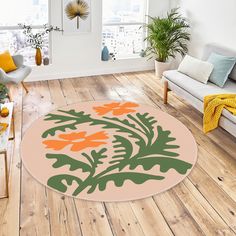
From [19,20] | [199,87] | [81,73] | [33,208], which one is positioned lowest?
[33,208]

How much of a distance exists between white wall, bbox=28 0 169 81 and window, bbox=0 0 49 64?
19 centimetres

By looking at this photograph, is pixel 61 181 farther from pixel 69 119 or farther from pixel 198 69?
pixel 198 69

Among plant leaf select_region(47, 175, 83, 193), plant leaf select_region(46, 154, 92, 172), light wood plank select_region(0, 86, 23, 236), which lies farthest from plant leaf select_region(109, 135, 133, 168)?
light wood plank select_region(0, 86, 23, 236)

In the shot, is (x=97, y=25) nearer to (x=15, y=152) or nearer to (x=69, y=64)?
(x=69, y=64)

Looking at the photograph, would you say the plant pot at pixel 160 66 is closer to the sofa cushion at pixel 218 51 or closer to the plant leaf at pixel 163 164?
the sofa cushion at pixel 218 51

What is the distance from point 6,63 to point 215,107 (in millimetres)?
2838

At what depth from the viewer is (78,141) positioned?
3.83 metres

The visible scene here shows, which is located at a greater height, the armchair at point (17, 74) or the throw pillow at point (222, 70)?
the throw pillow at point (222, 70)

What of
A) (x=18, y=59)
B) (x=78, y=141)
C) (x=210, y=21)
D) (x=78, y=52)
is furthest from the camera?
(x=78, y=52)

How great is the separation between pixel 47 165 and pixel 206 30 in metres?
3.30

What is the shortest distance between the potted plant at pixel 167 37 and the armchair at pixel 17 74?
2.14 meters

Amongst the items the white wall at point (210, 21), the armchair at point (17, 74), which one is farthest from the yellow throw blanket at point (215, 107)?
the armchair at point (17, 74)

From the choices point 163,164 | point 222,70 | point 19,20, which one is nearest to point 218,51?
point 222,70

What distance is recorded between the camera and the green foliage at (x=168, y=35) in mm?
5594
